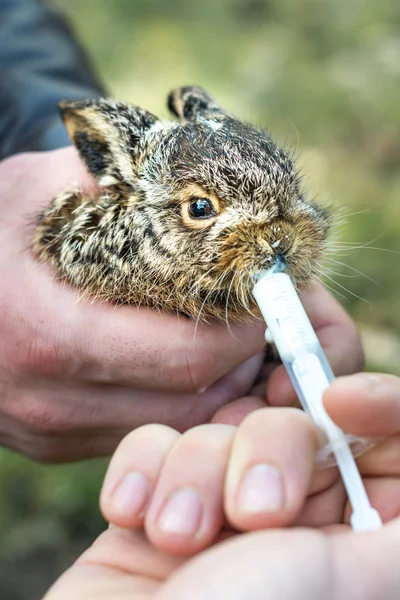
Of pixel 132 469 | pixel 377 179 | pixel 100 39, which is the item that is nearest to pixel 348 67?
pixel 377 179

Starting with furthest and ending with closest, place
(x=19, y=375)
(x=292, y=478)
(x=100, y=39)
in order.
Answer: (x=100, y=39)
(x=19, y=375)
(x=292, y=478)

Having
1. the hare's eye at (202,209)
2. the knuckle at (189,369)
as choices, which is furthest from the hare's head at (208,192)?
the knuckle at (189,369)

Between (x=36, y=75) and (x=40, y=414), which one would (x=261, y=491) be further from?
(x=36, y=75)

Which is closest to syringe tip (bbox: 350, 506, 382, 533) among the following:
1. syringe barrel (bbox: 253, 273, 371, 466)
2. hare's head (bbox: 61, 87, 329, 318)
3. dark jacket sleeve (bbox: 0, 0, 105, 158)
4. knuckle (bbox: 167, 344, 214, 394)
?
syringe barrel (bbox: 253, 273, 371, 466)

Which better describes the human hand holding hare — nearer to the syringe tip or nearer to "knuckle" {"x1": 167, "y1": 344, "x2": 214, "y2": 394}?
"knuckle" {"x1": 167, "y1": 344, "x2": 214, "y2": 394}

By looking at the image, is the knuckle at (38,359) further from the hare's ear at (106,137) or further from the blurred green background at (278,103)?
the blurred green background at (278,103)

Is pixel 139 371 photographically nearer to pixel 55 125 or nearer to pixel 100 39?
pixel 55 125
